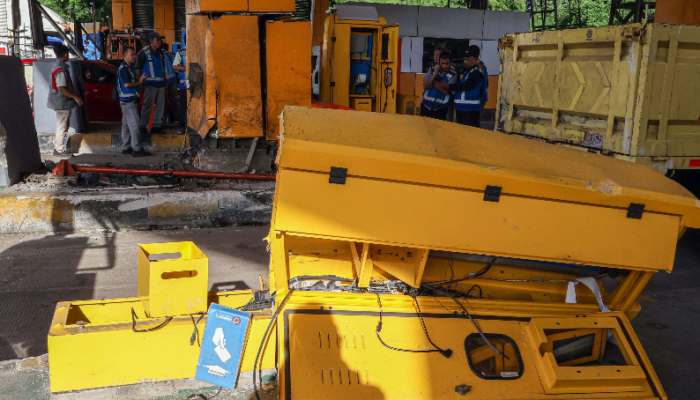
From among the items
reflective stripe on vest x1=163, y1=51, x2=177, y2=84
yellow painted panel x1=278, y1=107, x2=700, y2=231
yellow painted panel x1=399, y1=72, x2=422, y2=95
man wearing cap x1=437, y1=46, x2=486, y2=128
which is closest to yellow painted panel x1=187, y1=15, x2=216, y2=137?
reflective stripe on vest x1=163, y1=51, x2=177, y2=84

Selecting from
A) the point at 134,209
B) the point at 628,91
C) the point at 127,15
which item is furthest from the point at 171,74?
the point at 127,15

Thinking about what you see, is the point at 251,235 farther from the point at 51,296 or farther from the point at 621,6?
the point at 621,6

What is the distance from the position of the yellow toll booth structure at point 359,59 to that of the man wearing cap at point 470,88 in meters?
1.84

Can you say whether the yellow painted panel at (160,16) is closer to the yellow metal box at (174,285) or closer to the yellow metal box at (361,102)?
the yellow metal box at (361,102)

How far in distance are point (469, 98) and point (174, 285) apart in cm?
575

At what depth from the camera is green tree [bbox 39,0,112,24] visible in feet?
92.3

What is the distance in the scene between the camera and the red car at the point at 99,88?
10.7 meters

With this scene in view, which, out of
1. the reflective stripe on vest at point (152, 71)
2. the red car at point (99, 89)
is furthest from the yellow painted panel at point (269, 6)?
the red car at point (99, 89)

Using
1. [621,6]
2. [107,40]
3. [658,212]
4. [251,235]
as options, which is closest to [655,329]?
[658,212]

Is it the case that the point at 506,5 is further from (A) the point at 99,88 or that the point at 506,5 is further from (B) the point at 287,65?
(B) the point at 287,65

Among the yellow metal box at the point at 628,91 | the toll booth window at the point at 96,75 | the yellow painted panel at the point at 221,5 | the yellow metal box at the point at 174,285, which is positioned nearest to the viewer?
the yellow metal box at the point at 174,285

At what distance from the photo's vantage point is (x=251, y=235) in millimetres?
5859

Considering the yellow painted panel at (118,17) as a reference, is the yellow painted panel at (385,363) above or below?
below

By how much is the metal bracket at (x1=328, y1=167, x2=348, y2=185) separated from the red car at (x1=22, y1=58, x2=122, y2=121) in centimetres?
953
